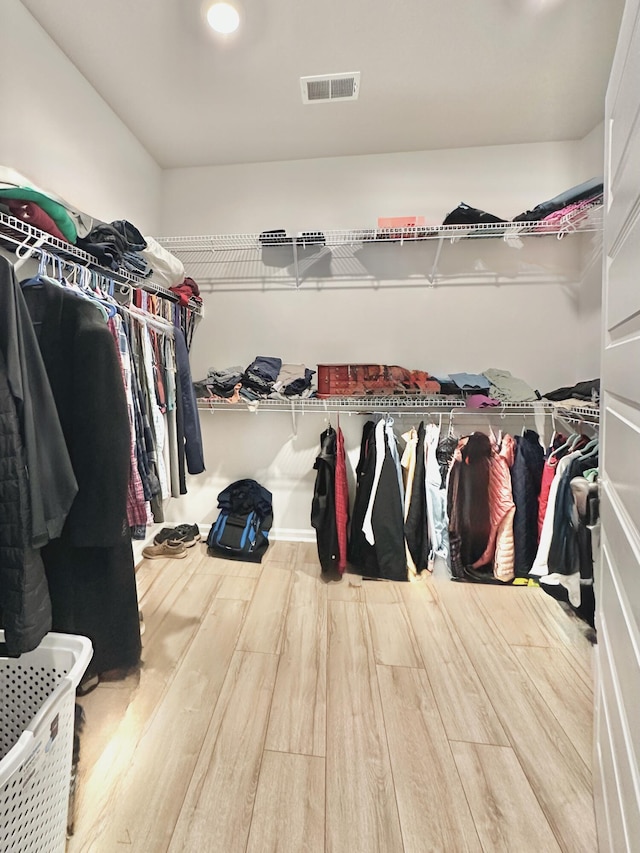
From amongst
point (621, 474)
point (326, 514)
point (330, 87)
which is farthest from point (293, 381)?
point (621, 474)

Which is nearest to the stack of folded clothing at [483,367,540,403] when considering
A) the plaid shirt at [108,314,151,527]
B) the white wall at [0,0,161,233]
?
the plaid shirt at [108,314,151,527]

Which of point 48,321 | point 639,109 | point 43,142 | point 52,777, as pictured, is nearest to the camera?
point 639,109

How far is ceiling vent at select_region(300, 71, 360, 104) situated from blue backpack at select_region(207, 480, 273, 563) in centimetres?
239

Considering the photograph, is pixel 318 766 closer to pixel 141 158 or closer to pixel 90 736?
pixel 90 736

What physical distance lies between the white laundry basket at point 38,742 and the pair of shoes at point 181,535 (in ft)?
4.93

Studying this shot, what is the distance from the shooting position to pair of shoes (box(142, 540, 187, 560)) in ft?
7.75

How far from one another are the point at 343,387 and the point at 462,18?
5.73 feet

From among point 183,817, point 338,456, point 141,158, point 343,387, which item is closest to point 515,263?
point 343,387

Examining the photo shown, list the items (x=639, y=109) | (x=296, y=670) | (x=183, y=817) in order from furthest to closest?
(x=296, y=670) → (x=183, y=817) → (x=639, y=109)

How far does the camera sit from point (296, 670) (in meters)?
1.47

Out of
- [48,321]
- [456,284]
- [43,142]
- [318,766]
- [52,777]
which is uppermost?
[43,142]

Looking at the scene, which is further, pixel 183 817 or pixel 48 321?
pixel 48 321

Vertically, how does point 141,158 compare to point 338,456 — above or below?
above

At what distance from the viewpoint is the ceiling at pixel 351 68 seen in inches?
60.1
